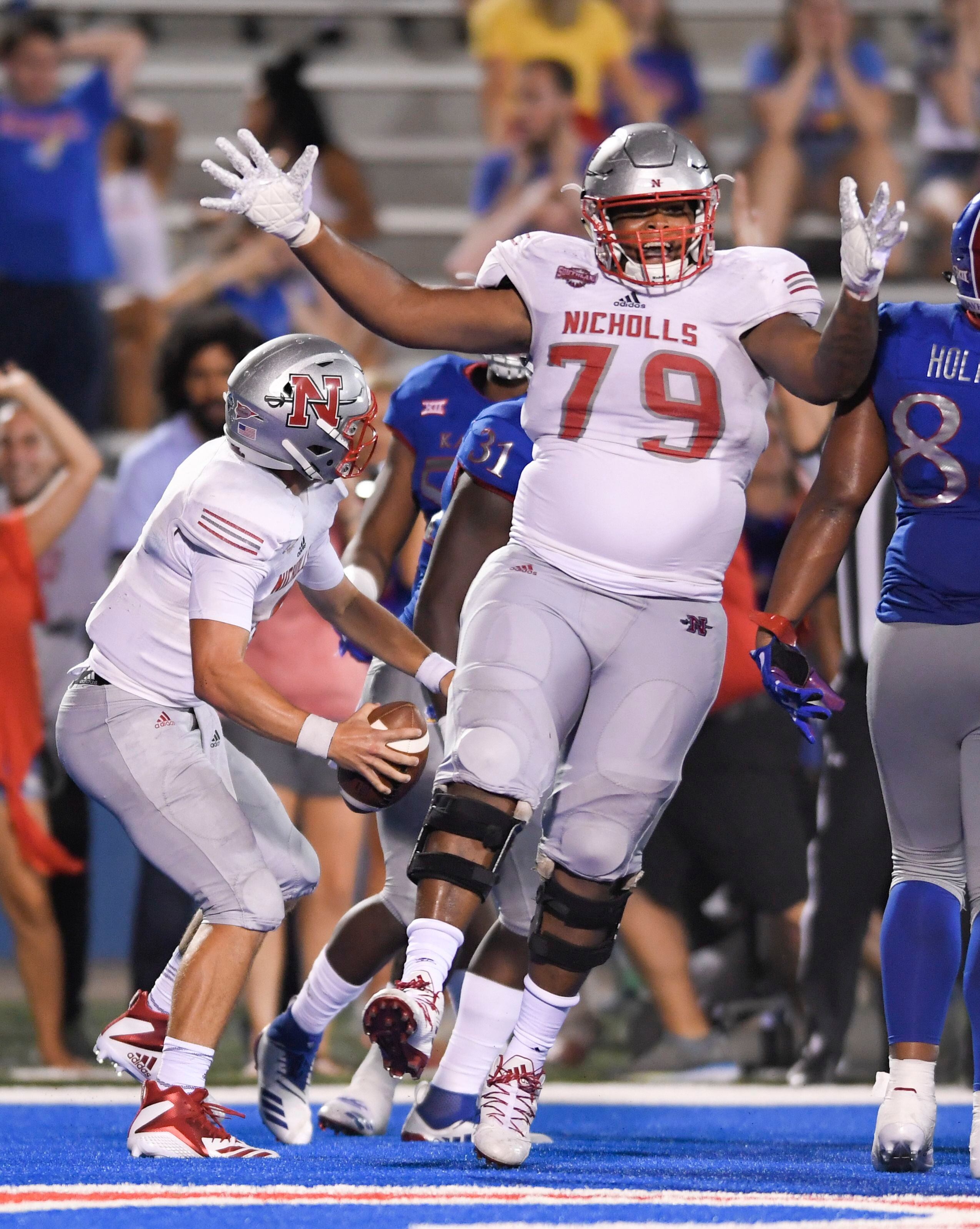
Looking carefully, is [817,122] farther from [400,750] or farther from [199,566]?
[400,750]

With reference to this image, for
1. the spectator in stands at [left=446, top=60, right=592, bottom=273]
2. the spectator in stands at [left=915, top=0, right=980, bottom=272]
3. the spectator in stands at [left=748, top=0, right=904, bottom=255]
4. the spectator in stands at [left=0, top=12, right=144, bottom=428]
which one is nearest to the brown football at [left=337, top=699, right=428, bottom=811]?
the spectator in stands at [left=0, top=12, right=144, bottom=428]

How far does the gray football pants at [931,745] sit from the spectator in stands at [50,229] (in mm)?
5158

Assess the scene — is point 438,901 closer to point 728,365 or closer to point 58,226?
point 728,365

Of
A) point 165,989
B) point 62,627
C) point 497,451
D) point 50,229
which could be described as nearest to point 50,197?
point 50,229

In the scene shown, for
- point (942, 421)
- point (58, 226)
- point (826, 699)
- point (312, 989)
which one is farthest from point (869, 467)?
point (58, 226)

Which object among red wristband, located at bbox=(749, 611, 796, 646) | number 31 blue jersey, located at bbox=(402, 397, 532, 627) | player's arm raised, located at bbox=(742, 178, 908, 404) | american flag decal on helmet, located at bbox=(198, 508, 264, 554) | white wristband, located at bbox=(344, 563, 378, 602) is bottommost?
white wristband, located at bbox=(344, 563, 378, 602)

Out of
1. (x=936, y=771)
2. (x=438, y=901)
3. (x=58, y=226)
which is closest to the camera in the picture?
(x=438, y=901)

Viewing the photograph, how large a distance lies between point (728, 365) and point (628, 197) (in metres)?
0.36

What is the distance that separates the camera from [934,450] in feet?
11.8

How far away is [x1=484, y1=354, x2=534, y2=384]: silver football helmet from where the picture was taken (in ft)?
14.8

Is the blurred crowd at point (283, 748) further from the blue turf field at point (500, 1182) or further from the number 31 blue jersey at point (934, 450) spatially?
the blue turf field at point (500, 1182)

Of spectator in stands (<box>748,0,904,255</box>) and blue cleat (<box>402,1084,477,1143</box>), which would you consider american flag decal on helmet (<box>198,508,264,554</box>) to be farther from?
spectator in stands (<box>748,0,904,255</box>)

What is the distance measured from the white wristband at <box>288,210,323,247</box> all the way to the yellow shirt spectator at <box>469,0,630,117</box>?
5.91 meters

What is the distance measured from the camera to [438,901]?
3.38 metres
